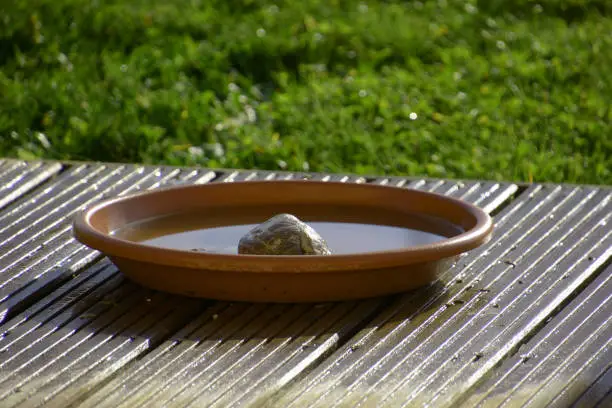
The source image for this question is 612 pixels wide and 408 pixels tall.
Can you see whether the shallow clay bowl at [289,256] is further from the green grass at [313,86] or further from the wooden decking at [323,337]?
the green grass at [313,86]

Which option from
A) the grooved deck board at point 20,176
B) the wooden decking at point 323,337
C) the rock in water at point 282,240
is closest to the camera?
the wooden decking at point 323,337

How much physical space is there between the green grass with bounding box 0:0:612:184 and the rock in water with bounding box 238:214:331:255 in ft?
6.88

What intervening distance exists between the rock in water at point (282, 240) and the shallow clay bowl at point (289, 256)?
8cm

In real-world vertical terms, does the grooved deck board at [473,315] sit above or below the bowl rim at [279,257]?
below

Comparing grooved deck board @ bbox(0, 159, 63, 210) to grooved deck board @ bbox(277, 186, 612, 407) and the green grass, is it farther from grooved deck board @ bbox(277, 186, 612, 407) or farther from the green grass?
the green grass

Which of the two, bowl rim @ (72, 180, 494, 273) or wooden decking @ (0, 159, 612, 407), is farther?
bowl rim @ (72, 180, 494, 273)

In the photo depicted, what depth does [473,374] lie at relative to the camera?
1562 millimetres

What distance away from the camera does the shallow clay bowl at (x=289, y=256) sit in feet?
5.76

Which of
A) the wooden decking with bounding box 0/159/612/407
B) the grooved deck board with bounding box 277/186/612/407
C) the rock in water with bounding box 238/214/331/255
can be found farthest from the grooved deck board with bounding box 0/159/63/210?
the grooved deck board with bounding box 277/186/612/407

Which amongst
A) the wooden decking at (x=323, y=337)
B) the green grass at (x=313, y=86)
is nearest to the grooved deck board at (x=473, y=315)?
the wooden decking at (x=323, y=337)

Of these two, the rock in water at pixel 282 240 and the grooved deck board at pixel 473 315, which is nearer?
the grooved deck board at pixel 473 315

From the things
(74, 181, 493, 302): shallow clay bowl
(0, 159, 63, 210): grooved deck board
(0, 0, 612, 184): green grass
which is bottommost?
(0, 0, 612, 184): green grass

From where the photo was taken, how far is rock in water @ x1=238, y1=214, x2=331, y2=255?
72.7 inches

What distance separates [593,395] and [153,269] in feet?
2.35
